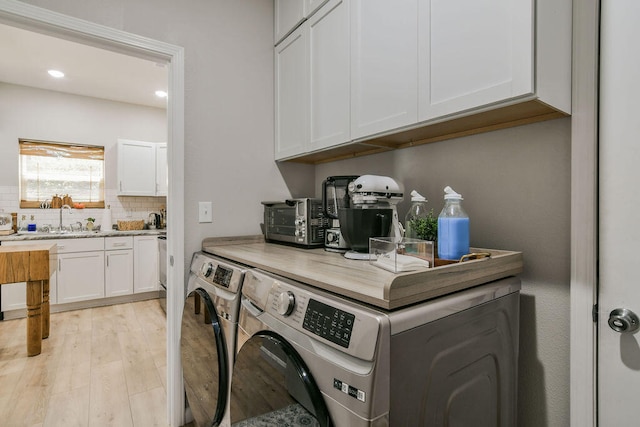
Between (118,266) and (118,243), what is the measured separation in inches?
11.2

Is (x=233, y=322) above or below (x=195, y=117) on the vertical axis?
below

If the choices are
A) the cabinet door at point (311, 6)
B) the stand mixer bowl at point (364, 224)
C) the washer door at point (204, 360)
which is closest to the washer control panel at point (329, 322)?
the stand mixer bowl at point (364, 224)

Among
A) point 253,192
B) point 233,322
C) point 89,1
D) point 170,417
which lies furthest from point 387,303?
point 89,1

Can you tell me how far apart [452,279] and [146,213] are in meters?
4.83

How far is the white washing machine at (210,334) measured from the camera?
129 cm

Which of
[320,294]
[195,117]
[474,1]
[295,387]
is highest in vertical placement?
[474,1]

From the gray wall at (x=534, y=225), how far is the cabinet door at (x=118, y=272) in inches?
160

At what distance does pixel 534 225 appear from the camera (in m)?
1.17

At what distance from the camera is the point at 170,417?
5.89ft

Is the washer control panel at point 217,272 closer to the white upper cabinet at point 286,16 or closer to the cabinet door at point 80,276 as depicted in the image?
the white upper cabinet at point 286,16

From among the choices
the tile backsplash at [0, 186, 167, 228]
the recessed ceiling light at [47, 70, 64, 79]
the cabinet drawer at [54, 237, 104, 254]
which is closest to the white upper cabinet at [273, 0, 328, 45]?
the recessed ceiling light at [47, 70, 64, 79]

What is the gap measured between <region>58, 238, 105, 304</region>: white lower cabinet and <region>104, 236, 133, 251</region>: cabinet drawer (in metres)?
0.05

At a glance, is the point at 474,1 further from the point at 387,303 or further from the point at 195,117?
the point at 195,117

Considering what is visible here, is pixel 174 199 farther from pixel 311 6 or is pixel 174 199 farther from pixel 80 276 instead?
pixel 80 276
